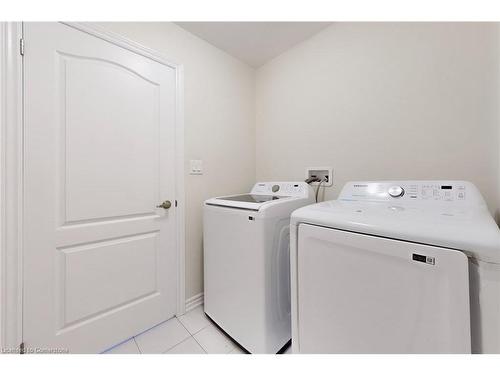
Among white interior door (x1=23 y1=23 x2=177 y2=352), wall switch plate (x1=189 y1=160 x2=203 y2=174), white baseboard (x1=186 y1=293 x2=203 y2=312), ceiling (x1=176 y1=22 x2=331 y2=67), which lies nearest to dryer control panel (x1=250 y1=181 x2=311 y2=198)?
wall switch plate (x1=189 y1=160 x2=203 y2=174)

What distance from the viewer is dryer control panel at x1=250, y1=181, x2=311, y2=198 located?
1508 mm

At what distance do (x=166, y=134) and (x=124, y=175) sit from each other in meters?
0.41

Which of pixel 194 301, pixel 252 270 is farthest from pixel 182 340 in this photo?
pixel 252 270

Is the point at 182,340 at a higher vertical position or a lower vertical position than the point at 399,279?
lower

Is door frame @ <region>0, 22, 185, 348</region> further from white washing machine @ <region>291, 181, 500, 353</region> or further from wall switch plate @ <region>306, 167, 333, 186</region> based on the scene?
wall switch plate @ <region>306, 167, 333, 186</region>

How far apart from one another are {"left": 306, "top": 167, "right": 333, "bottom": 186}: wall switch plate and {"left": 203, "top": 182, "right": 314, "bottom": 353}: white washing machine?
35 centimetres

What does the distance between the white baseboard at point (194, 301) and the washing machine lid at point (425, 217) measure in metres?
1.25

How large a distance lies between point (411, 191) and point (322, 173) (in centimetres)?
63

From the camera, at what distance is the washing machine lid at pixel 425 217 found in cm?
56

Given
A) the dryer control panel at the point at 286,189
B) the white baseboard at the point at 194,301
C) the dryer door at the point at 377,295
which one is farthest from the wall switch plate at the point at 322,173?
the white baseboard at the point at 194,301

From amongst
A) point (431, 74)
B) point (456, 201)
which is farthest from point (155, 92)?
point (456, 201)

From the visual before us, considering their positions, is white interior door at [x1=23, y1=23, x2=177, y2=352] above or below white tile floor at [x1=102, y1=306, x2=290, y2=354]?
above

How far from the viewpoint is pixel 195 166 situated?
5.37 ft

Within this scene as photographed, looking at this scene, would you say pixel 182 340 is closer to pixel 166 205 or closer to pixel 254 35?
pixel 166 205
